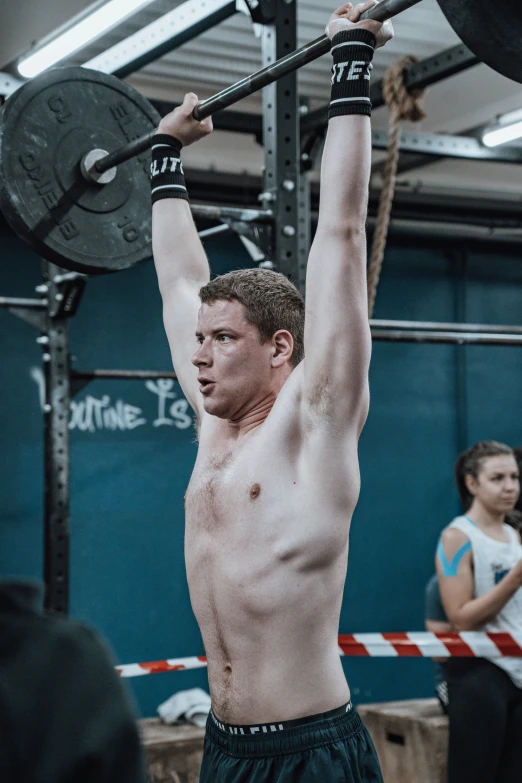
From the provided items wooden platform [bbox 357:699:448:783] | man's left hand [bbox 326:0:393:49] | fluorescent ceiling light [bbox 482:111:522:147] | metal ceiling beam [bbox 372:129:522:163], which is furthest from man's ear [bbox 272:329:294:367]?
fluorescent ceiling light [bbox 482:111:522:147]

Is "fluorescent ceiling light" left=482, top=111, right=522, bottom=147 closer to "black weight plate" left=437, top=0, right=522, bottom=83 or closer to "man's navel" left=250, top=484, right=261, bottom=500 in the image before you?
"black weight plate" left=437, top=0, right=522, bottom=83

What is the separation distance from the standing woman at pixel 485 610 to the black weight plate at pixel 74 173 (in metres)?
1.60

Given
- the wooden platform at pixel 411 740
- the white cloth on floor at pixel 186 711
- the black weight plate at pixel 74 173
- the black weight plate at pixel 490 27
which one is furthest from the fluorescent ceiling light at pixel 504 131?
the black weight plate at pixel 490 27

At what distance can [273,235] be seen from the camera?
2.84 meters

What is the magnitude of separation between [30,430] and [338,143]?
381 centimetres

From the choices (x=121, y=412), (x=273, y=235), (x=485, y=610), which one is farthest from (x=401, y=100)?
(x=121, y=412)

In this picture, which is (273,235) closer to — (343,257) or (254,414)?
(254,414)

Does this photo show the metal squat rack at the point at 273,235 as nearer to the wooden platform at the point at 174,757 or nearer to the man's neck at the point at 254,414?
the wooden platform at the point at 174,757

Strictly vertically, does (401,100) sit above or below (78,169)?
above

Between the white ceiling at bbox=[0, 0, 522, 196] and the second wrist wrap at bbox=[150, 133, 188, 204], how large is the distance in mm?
1967

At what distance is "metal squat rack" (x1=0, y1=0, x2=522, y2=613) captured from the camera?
2826mm

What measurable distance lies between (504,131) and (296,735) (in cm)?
362

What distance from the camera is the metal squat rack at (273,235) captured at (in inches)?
111

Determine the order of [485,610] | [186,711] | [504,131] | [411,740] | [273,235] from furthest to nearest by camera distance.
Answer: [504,131]
[186,711]
[411,740]
[485,610]
[273,235]
